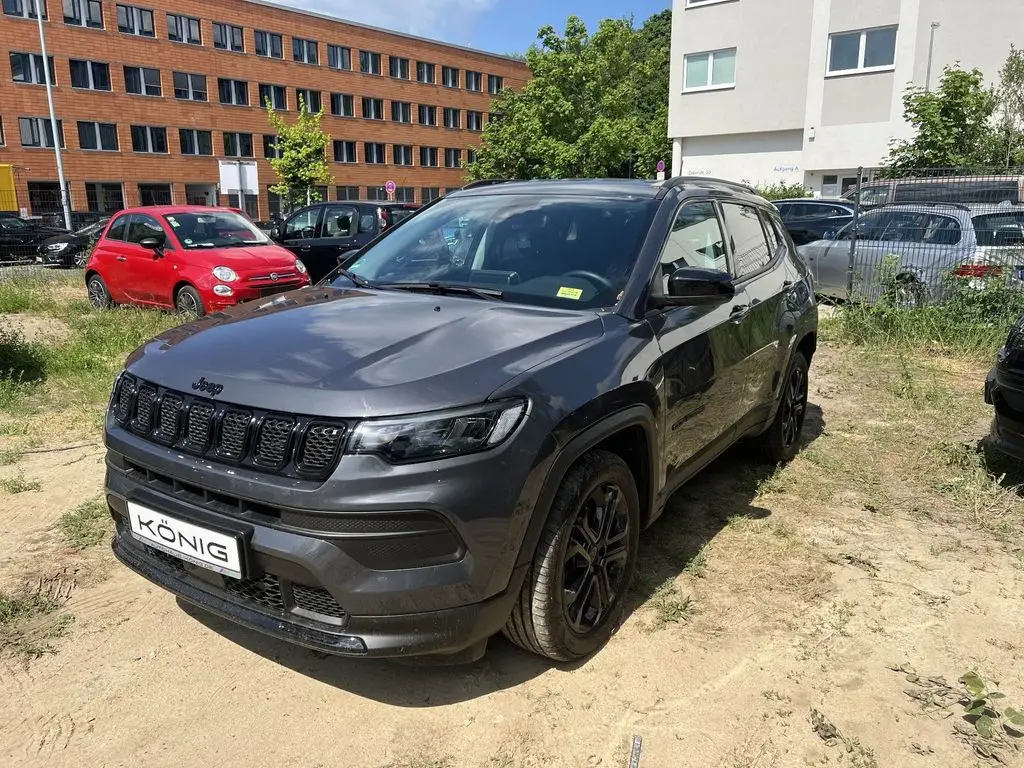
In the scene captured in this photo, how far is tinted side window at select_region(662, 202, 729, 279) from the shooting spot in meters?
3.46

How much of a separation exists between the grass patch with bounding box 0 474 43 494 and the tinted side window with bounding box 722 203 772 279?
4.15 m

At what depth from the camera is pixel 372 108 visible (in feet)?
192

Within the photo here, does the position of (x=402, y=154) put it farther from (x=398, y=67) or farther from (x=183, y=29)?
(x=183, y=29)

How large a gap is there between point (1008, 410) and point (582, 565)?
9.29 feet

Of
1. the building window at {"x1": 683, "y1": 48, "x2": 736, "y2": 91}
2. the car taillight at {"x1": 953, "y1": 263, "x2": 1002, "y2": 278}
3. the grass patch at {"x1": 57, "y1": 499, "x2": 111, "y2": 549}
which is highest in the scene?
the building window at {"x1": 683, "y1": 48, "x2": 736, "y2": 91}

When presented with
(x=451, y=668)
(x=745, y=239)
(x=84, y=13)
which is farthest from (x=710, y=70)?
(x=84, y=13)

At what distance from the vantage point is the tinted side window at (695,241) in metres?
3.46

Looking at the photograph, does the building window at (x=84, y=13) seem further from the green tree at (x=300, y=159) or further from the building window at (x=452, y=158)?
the building window at (x=452, y=158)

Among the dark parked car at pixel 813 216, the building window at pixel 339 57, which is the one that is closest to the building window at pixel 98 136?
the building window at pixel 339 57

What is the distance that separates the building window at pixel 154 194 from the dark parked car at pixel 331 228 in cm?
3939

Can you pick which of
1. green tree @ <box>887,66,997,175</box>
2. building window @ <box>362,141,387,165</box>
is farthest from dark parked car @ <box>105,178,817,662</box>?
building window @ <box>362,141,387,165</box>

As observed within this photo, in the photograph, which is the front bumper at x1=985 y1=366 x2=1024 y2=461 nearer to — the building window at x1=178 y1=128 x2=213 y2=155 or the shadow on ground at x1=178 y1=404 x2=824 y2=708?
the shadow on ground at x1=178 y1=404 x2=824 y2=708

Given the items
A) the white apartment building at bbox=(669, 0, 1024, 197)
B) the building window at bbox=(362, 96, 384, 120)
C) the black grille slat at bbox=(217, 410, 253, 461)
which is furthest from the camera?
the building window at bbox=(362, 96, 384, 120)

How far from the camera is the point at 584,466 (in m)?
2.68
